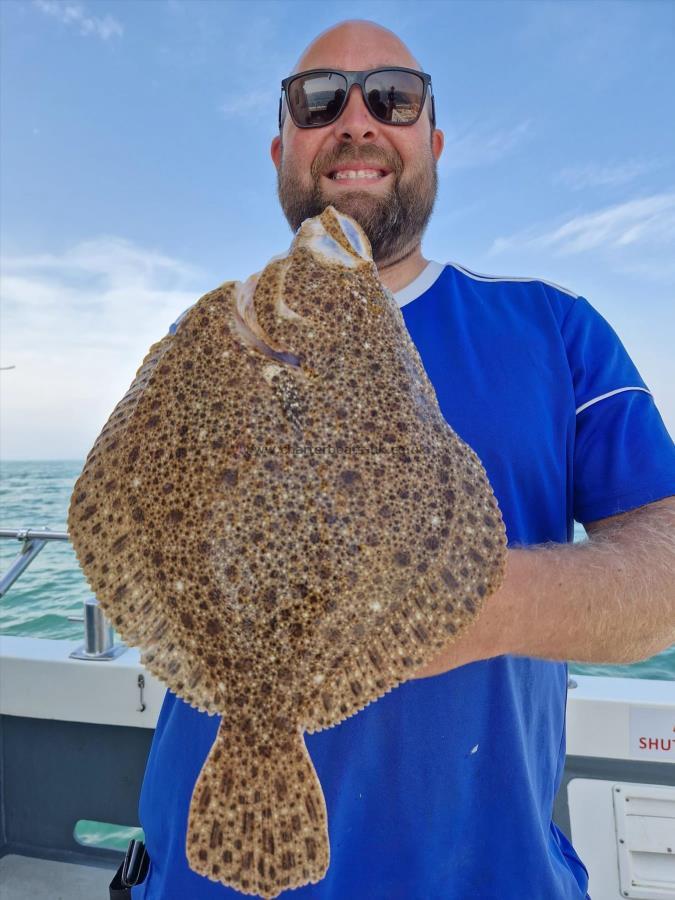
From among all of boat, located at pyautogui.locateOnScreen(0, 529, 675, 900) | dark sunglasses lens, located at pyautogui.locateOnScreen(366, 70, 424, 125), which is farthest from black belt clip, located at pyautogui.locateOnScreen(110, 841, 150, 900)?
dark sunglasses lens, located at pyautogui.locateOnScreen(366, 70, 424, 125)

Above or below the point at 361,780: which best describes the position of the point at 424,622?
above

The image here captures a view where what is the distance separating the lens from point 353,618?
1215 mm

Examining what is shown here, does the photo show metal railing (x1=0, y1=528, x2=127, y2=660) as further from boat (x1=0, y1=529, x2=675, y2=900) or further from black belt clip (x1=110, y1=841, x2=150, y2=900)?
black belt clip (x1=110, y1=841, x2=150, y2=900)

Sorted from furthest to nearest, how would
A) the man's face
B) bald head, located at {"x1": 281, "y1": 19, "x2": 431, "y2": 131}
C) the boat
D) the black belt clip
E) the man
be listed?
1. the boat
2. bald head, located at {"x1": 281, "y1": 19, "x2": 431, "y2": 131}
3. the man's face
4. the black belt clip
5. the man

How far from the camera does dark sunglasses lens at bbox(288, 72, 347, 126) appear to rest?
225 centimetres

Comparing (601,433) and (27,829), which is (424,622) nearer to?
(601,433)

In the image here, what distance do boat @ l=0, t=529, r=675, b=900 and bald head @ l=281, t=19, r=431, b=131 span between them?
2580 millimetres

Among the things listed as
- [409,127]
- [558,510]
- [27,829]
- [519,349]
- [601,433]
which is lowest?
[27,829]

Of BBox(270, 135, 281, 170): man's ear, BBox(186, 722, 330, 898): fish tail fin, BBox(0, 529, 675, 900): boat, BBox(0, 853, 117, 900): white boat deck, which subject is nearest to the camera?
BBox(186, 722, 330, 898): fish tail fin

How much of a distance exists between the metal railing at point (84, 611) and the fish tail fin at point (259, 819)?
284 centimetres

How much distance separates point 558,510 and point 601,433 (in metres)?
0.27

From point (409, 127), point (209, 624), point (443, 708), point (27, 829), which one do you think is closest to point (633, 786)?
point (443, 708)

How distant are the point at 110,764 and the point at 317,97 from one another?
13.0ft

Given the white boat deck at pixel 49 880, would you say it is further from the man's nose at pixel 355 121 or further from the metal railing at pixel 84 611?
the man's nose at pixel 355 121
